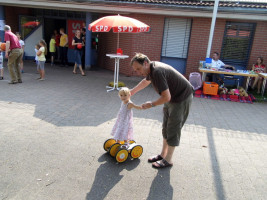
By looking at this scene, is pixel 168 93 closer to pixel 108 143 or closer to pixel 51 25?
pixel 108 143

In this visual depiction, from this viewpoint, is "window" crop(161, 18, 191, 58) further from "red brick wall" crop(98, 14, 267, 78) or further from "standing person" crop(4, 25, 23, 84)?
"standing person" crop(4, 25, 23, 84)

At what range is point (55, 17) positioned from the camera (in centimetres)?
1223

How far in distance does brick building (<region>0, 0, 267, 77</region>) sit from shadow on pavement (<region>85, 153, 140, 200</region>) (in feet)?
23.4

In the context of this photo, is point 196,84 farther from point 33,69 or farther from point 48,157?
point 33,69

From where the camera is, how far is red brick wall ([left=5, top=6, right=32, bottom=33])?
480 inches

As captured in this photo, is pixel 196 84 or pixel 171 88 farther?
pixel 196 84

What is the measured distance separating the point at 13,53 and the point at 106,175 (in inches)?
244

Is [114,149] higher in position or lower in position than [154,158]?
higher

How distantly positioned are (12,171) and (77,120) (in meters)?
2.05

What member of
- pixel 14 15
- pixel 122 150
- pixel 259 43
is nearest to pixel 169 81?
pixel 122 150

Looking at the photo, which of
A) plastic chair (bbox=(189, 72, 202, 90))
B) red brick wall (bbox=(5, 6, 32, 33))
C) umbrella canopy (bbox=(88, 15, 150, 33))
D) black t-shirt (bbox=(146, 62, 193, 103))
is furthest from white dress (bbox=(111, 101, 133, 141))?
red brick wall (bbox=(5, 6, 32, 33))

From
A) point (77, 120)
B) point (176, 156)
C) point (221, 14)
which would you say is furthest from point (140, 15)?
point (176, 156)

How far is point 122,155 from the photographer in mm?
3516

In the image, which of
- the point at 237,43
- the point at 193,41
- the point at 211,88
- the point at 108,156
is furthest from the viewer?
the point at 193,41
